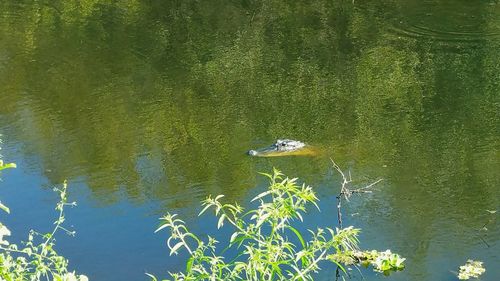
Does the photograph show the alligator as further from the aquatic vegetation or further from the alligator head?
the aquatic vegetation

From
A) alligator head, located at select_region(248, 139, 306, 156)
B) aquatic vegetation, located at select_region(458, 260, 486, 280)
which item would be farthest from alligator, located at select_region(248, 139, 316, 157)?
aquatic vegetation, located at select_region(458, 260, 486, 280)

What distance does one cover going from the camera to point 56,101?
1145cm

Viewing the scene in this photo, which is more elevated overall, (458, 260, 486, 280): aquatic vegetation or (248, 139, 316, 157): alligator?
(248, 139, 316, 157): alligator

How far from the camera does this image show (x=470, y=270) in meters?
6.23

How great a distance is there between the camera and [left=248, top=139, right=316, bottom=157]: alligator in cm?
880

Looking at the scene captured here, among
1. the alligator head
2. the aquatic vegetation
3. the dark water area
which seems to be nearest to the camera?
the aquatic vegetation

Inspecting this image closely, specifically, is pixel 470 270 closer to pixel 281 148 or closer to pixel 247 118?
pixel 281 148

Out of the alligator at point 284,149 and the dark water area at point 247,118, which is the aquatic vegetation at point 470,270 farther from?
the alligator at point 284,149

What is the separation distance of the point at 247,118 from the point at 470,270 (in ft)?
15.3

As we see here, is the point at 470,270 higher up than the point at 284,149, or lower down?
lower down

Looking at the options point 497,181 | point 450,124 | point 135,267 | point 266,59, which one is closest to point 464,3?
point 266,59

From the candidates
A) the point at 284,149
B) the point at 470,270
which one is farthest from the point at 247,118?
the point at 470,270

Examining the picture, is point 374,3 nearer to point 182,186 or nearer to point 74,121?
point 74,121

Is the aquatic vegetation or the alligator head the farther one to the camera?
the alligator head
